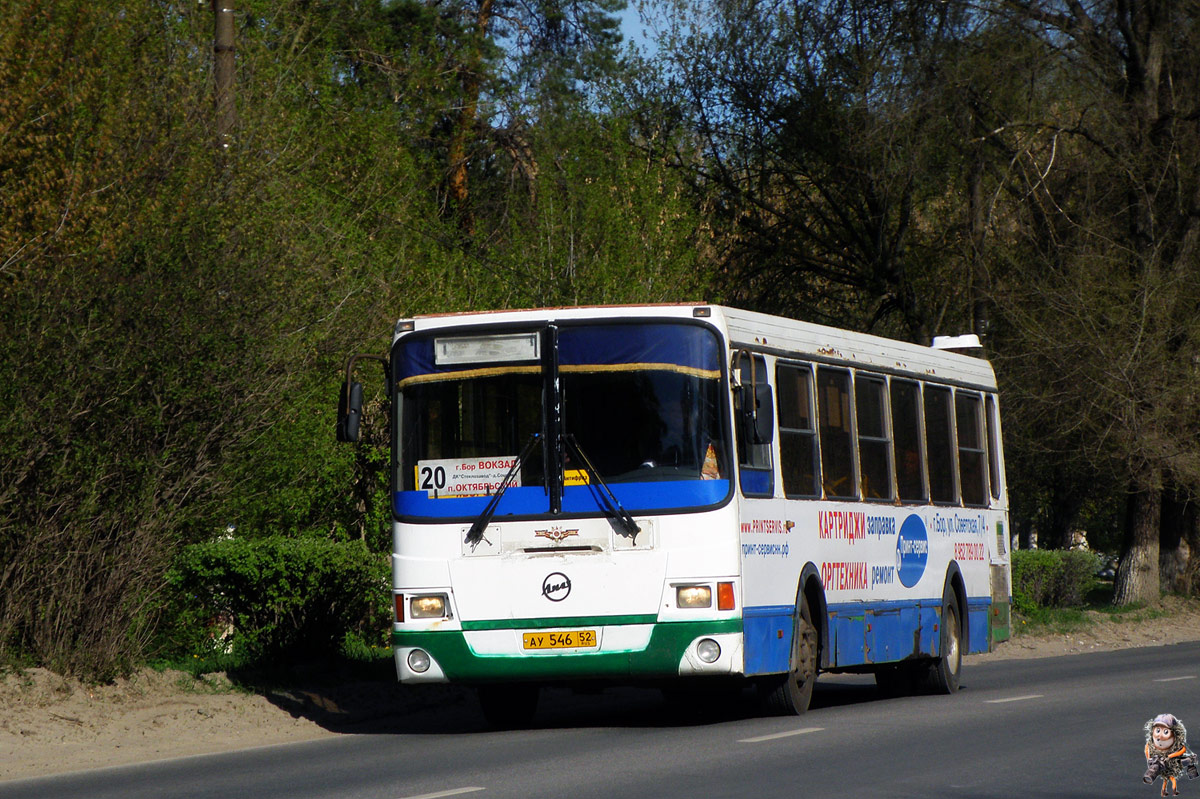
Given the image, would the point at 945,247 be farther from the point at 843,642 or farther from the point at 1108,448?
the point at 843,642

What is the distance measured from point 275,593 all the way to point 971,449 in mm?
7019

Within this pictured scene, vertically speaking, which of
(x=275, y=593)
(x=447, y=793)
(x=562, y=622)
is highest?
(x=275, y=593)

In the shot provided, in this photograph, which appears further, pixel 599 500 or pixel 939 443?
pixel 939 443

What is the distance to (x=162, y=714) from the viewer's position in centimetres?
1385

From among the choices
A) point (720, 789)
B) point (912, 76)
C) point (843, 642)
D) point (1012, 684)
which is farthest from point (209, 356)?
point (912, 76)

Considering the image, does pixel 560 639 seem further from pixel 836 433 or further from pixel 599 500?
pixel 836 433

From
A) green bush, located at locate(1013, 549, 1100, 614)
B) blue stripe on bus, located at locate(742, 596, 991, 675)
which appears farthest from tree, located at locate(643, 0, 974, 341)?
blue stripe on bus, located at locate(742, 596, 991, 675)

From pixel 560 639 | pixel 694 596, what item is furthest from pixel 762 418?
pixel 560 639

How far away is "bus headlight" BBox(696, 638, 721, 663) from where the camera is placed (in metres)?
12.3

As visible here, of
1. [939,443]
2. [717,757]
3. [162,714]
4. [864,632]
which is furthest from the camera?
[939,443]

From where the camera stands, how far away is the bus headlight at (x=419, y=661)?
12.6 m

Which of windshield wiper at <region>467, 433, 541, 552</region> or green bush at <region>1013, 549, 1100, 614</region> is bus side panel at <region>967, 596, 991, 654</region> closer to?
windshield wiper at <region>467, 433, 541, 552</region>

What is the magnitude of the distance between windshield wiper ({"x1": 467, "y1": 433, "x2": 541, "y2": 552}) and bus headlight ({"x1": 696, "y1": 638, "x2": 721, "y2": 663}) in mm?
1727

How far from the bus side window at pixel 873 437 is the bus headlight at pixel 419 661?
4306mm
